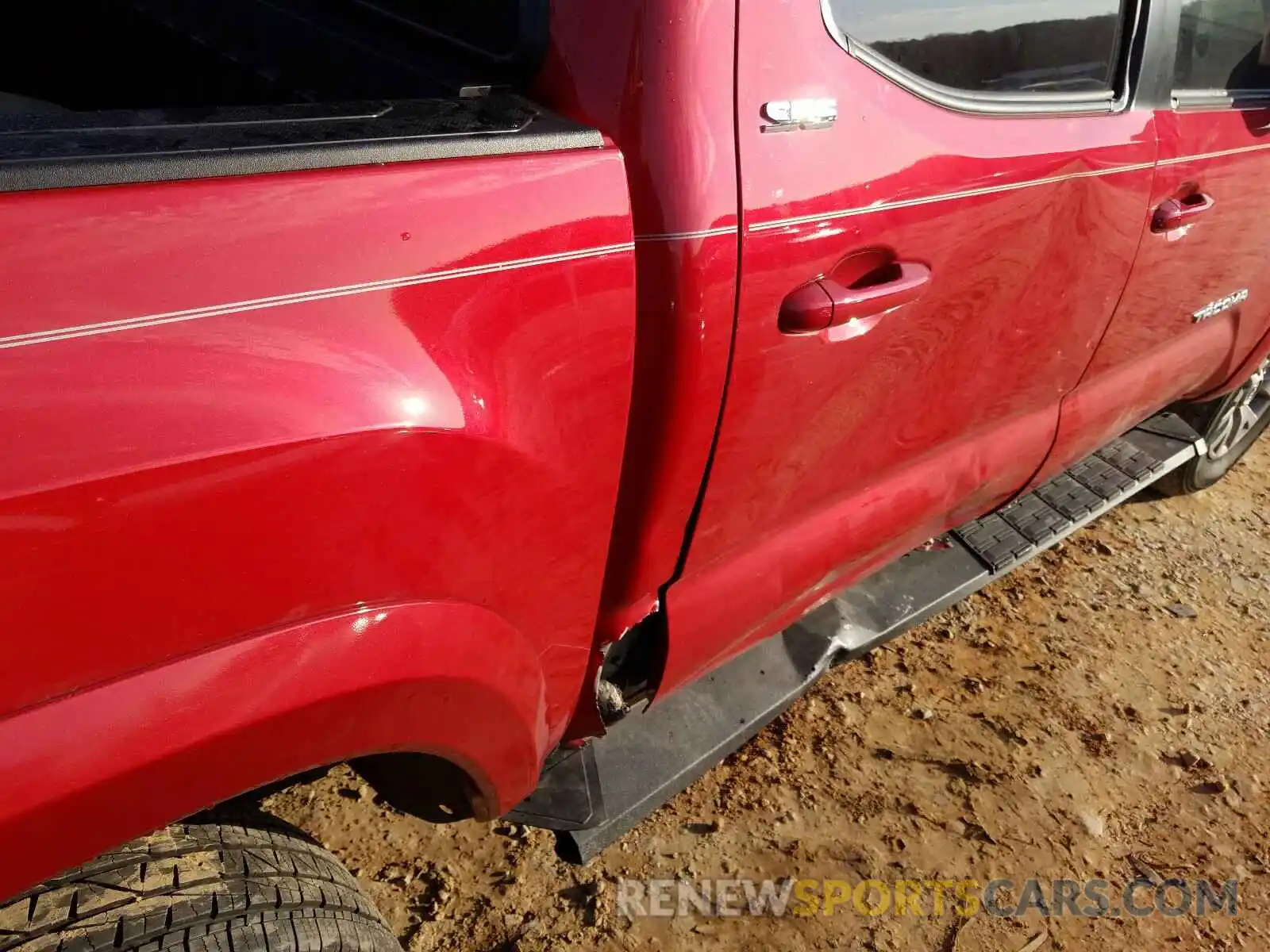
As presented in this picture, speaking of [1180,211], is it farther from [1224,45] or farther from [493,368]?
[493,368]

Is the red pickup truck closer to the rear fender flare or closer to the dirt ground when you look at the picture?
the rear fender flare

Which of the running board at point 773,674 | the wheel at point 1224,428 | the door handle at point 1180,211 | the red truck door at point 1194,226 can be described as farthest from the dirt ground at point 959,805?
the door handle at point 1180,211

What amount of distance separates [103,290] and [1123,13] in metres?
2.10

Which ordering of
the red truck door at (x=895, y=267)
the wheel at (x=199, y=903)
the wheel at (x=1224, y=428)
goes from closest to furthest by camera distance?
the wheel at (x=199, y=903) < the red truck door at (x=895, y=267) < the wheel at (x=1224, y=428)

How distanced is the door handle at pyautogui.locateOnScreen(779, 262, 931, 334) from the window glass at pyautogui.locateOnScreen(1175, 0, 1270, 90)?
1.09m

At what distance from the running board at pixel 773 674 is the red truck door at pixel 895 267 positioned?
0.18 meters

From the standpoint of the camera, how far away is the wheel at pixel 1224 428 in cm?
360

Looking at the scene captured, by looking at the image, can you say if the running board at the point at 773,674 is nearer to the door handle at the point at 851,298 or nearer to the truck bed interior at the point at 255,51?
the door handle at the point at 851,298

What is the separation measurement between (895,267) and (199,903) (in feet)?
4.66

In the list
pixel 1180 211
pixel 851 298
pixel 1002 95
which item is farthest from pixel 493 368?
pixel 1180 211

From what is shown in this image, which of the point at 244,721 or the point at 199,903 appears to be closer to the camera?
the point at 244,721

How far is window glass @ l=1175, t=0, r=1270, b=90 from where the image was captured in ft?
7.36

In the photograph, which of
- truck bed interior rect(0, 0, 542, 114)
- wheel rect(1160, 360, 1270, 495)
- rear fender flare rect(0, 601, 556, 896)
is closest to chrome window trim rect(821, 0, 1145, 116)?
truck bed interior rect(0, 0, 542, 114)

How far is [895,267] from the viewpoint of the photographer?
5.42 ft
